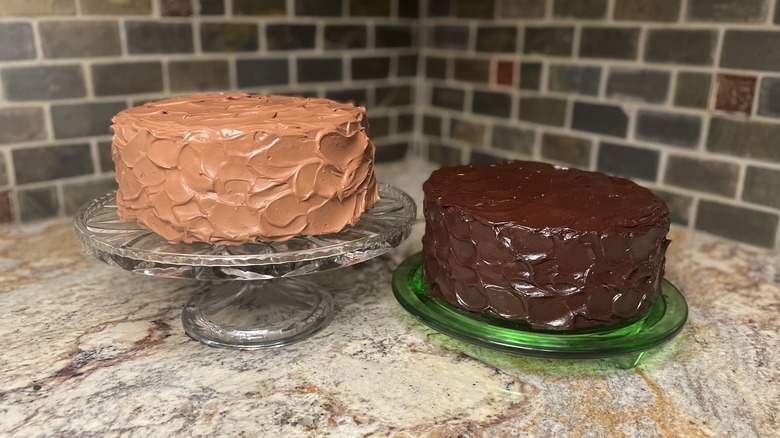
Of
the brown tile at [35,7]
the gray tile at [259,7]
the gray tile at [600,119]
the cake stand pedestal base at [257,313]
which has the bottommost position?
the cake stand pedestal base at [257,313]

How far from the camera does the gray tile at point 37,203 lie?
4.38ft

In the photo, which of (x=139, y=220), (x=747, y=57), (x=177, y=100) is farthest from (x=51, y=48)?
(x=747, y=57)

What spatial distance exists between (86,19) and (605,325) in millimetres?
1152

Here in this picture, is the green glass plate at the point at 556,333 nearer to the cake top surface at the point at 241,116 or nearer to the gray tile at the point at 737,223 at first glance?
the cake top surface at the point at 241,116

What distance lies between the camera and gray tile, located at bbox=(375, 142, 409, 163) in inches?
73.5

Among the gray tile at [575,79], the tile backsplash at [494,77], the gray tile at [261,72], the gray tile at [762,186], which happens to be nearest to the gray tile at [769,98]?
the tile backsplash at [494,77]

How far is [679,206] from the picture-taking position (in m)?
1.38

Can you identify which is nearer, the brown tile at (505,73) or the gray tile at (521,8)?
the gray tile at (521,8)

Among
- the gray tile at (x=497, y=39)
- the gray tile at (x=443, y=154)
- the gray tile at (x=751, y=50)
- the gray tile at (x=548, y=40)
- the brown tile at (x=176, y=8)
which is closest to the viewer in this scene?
the gray tile at (x=751, y=50)

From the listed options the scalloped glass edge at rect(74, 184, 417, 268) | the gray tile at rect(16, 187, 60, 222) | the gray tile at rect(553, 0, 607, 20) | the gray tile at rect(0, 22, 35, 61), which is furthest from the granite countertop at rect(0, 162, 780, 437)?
the gray tile at rect(553, 0, 607, 20)

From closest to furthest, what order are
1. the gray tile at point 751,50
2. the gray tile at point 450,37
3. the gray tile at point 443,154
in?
the gray tile at point 751,50 < the gray tile at point 450,37 < the gray tile at point 443,154

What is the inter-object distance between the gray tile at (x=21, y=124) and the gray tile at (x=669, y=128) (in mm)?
1269

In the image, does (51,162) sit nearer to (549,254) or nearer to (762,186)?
(549,254)

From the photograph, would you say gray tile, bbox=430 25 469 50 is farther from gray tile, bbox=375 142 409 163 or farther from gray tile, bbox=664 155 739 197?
gray tile, bbox=664 155 739 197
